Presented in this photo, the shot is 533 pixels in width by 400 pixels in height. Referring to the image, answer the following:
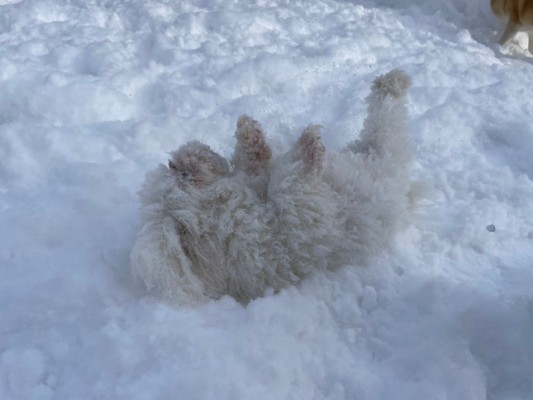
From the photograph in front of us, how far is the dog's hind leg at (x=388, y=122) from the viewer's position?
1.99 meters

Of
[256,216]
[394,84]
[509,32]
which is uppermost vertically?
[394,84]

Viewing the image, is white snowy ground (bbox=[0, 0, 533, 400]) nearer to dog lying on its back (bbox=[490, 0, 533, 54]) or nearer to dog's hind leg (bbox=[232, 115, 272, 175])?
dog lying on its back (bbox=[490, 0, 533, 54])

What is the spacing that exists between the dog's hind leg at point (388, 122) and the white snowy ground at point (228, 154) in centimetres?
31

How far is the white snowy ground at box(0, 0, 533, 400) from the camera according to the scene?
151cm

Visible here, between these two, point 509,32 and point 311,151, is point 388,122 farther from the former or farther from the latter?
point 509,32

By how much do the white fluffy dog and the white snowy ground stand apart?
87 mm

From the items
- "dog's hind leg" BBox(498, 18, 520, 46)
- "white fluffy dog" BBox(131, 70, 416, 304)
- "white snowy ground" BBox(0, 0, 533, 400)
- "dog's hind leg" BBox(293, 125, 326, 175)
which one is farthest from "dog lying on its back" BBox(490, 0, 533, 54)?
"dog's hind leg" BBox(293, 125, 326, 175)

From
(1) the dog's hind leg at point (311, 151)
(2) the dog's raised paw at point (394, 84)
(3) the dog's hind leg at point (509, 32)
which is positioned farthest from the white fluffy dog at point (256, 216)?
(3) the dog's hind leg at point (509, 32)

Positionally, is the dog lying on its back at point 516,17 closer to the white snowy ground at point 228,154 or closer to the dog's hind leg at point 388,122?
the white snowy ground at point 228,154

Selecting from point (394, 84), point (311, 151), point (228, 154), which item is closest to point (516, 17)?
A: point (394, 84)

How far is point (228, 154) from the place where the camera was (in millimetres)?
2477

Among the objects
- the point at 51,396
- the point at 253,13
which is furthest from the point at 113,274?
the point at 253,13

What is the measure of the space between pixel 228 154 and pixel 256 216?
30.6 inches

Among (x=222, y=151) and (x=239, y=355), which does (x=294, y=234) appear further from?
(x=222, y=151)
